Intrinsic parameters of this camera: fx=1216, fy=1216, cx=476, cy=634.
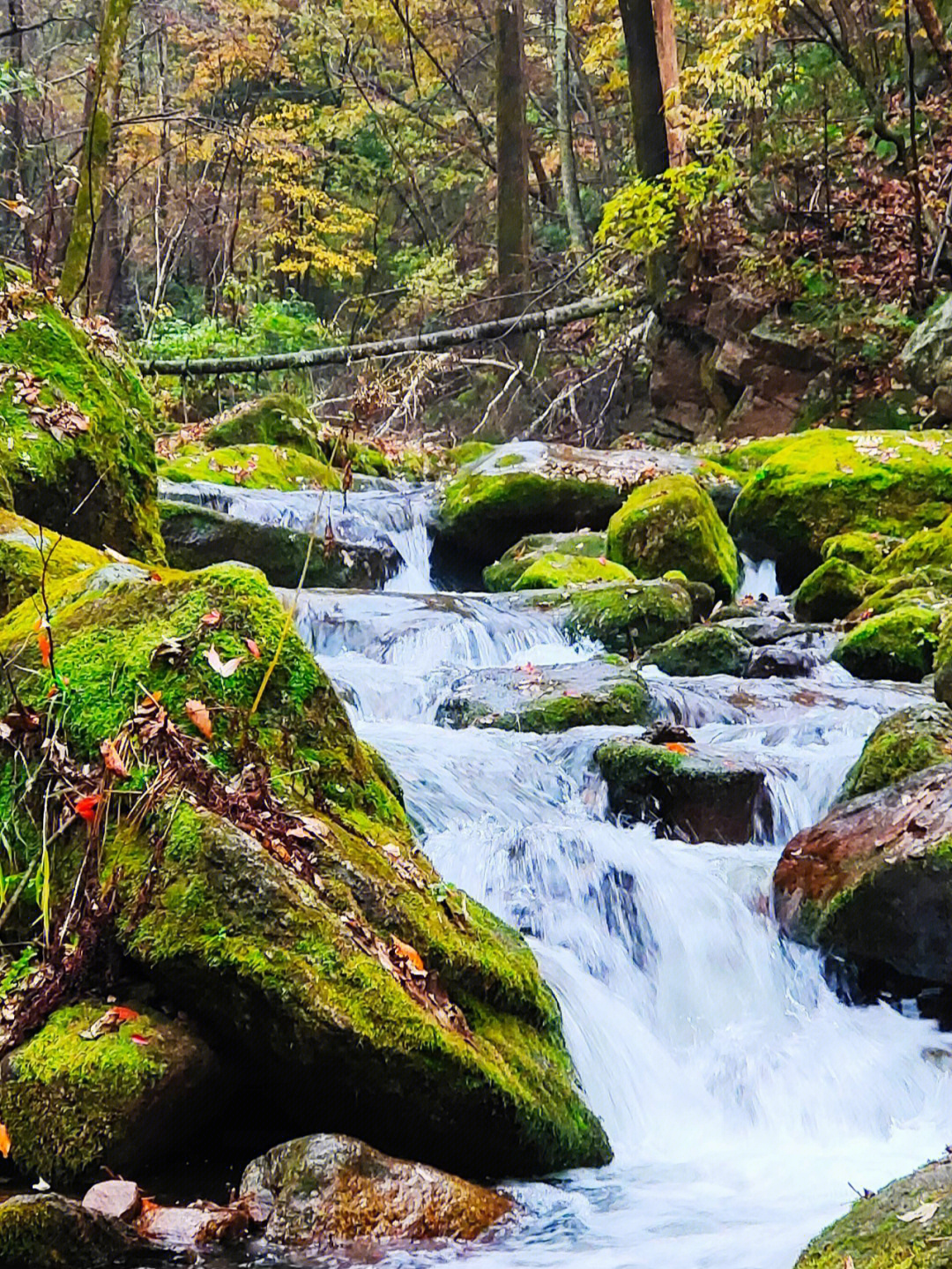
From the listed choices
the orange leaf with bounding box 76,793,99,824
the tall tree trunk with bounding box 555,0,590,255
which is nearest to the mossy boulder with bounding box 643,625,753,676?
the orange leaf with bounding box 76,793,99,824

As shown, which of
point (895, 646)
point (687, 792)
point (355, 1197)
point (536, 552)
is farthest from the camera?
point (536, 552)

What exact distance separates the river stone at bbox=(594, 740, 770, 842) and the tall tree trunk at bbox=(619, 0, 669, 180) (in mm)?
12214

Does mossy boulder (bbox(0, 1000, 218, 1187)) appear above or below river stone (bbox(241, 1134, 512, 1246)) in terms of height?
above

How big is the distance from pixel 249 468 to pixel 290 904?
10475 millimetres

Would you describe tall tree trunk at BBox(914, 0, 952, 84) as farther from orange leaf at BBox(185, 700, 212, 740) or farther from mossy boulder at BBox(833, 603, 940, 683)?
orange leaf at BBox(185, 700, 212, 740)

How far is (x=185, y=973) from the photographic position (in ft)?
9.99

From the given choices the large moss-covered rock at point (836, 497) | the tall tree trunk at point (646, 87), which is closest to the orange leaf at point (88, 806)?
the large moss-covered rock at point (836, 497)

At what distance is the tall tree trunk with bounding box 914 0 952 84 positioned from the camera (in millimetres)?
13625

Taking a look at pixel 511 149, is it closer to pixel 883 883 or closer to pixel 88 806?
pixel 883 883

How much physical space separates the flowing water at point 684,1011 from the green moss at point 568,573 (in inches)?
125

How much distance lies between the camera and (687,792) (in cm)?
579

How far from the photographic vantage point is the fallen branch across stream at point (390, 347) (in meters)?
16.4

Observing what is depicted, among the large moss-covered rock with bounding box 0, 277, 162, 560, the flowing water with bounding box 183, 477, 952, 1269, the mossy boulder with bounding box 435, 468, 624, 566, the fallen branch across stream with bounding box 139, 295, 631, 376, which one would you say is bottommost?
the flowing water with bounding box 183, 477, 952, 1269

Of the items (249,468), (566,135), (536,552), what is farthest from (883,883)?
(566,135)
